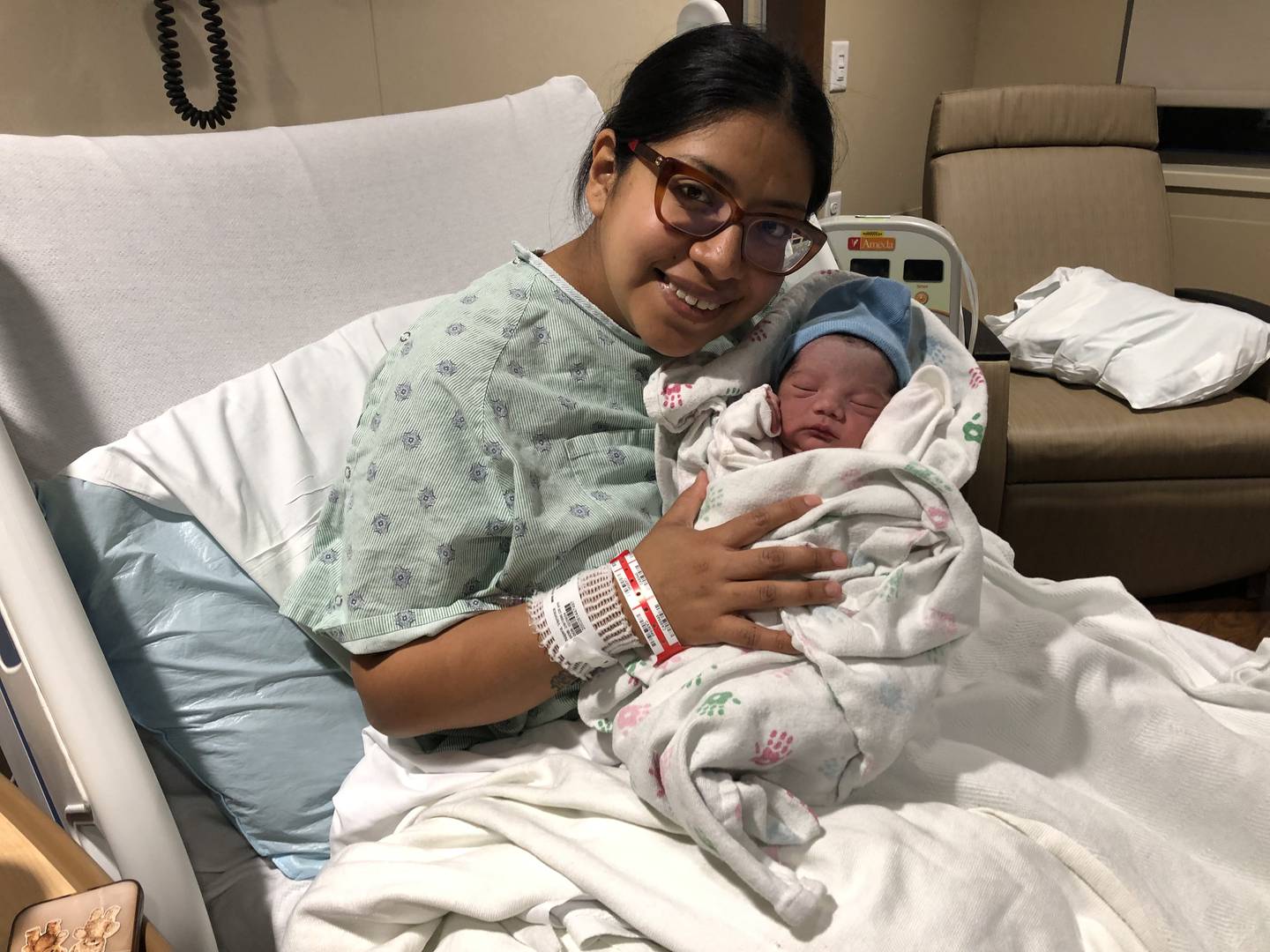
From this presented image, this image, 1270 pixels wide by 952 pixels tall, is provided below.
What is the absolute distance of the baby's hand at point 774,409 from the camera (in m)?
1.04

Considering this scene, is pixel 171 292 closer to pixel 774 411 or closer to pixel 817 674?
pixel 774 411

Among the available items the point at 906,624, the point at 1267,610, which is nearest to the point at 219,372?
the point at 906,624

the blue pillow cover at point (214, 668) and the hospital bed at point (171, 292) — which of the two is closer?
the hospital bed at point (171, 292)

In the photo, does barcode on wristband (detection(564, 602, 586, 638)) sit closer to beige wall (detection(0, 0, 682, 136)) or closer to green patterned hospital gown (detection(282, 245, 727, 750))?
green patterned hospital gown (detection(282, 245, 727, 750))

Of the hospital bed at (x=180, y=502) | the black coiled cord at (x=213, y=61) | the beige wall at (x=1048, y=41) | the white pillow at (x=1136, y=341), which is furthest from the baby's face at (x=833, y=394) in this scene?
the beige wall at (x=1048, y=41)

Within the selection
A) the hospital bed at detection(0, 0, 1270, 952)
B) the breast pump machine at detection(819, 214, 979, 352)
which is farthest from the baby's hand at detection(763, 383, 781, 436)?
the breast pump machine at detection(819, 214, 979, 352)

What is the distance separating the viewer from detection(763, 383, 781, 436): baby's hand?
1044 mm

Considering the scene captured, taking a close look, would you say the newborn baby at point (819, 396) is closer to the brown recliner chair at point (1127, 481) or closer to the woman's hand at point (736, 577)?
the woman's hand at point (736, 577)

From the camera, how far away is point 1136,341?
2443mm

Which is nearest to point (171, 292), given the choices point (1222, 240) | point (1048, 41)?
point (1222, 240)

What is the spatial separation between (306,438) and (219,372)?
0.16 meters

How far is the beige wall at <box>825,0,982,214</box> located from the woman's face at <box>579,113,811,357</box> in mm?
2454

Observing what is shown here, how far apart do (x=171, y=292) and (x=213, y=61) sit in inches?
23.0

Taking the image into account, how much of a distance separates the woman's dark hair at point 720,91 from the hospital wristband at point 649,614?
1.62ft
